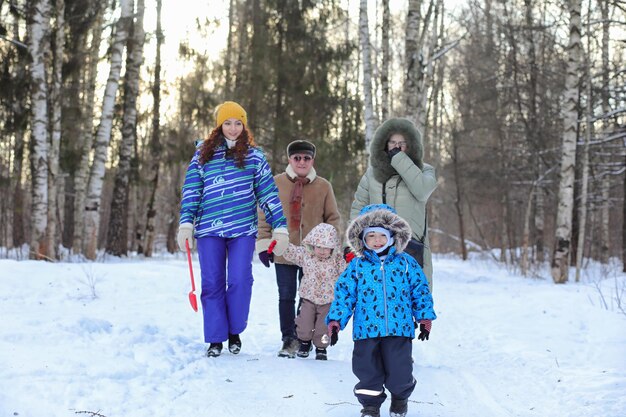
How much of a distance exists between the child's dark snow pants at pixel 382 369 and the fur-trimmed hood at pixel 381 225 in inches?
23.1

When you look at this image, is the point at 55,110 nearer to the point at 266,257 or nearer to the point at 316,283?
the point at 266,257

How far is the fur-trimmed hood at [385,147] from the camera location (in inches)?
209

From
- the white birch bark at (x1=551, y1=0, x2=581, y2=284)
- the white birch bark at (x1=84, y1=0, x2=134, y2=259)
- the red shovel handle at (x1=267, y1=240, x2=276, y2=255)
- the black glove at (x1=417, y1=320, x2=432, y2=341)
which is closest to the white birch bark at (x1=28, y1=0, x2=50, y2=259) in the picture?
the white birch bark at (x1=84, y1=0, x2=134, y2=259)

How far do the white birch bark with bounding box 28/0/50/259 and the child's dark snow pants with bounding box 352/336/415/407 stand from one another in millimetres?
9211

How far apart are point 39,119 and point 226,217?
25.5ft

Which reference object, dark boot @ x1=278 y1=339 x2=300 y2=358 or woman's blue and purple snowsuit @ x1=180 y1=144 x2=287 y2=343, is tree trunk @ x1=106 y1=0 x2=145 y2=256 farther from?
dark boot @ x1=278 y1=339 x2=300 y2=358

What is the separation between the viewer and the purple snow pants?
5.19 metres

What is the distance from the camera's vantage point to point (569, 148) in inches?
492

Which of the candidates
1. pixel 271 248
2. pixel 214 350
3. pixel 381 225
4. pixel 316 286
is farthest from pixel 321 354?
pixel 381 225

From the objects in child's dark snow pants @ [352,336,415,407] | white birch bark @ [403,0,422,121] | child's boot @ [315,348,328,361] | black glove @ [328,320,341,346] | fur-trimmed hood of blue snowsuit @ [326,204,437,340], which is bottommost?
child's boot @ [315,348,328,361]

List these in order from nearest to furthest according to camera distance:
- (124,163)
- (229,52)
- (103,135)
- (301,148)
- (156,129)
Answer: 1. (301,148)
2. (103,135)
3. (124,163)
4. (156,129)
5. (229,52)

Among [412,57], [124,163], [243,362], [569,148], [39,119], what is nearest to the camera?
[243,362]

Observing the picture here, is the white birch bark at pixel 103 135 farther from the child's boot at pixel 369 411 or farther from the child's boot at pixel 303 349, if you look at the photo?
the child's boot at pixel 369 411

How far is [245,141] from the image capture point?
17.6 feet
